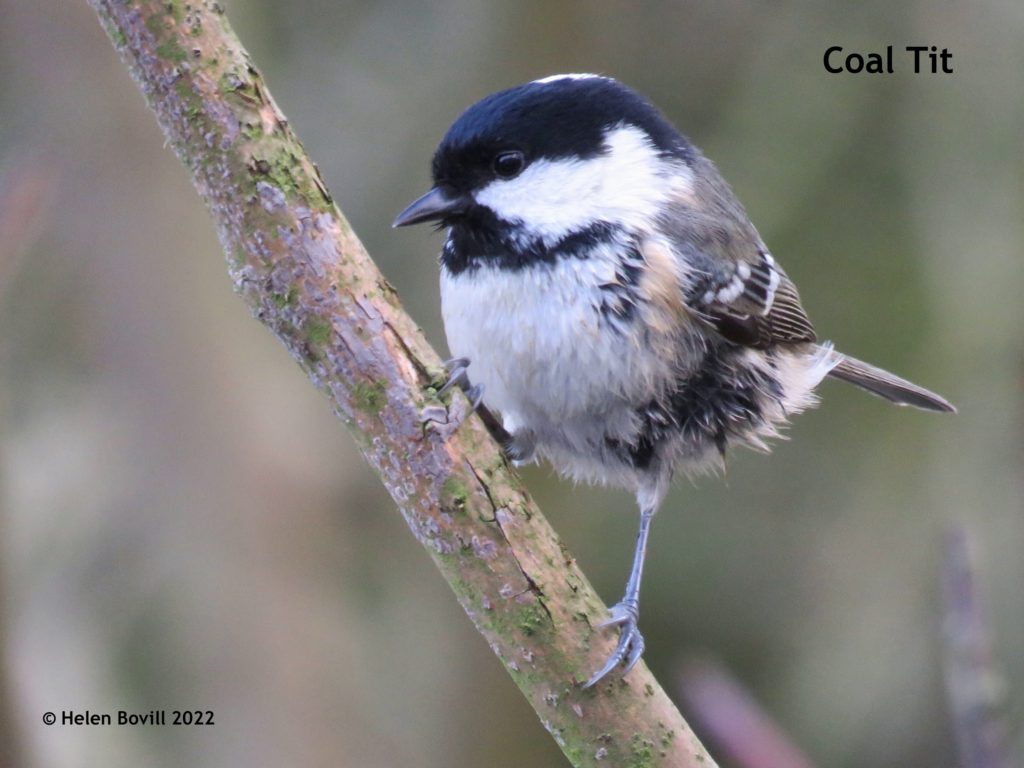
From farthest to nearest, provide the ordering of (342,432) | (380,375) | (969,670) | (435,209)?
(342,432), (435,209), (380,375), (969,670)

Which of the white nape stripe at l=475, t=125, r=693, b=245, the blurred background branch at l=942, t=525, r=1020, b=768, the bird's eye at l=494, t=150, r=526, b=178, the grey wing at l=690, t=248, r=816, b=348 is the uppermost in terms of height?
the bird's eye at l=494, t=150, r=526, b=178

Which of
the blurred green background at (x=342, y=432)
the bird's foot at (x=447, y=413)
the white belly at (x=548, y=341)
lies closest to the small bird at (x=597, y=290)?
the white belly at (x=548, y=341)

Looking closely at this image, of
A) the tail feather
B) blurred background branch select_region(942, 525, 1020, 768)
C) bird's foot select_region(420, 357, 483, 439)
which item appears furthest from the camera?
the tail feather

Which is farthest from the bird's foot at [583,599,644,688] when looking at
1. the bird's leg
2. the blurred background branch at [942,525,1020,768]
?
the blurred background branch at [942,525,1020,768]

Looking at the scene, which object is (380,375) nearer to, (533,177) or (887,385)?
(533,177)

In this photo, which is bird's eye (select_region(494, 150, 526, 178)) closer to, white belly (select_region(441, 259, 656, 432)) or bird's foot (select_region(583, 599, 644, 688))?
white belly (select_region(441, 259, 656, 432))

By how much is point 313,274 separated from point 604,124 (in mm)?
764

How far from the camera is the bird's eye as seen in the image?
6.39 feet

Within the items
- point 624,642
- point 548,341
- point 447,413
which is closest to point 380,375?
point 447,413

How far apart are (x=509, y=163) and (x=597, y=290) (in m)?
0.29

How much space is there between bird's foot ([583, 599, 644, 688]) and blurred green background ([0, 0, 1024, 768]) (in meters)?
1.53

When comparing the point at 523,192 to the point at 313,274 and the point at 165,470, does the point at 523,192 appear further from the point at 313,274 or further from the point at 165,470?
the point at 165,470

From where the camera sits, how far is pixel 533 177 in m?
1.95

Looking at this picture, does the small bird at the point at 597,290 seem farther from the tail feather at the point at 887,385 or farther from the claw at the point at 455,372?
the tail feather at the point at 887,385
